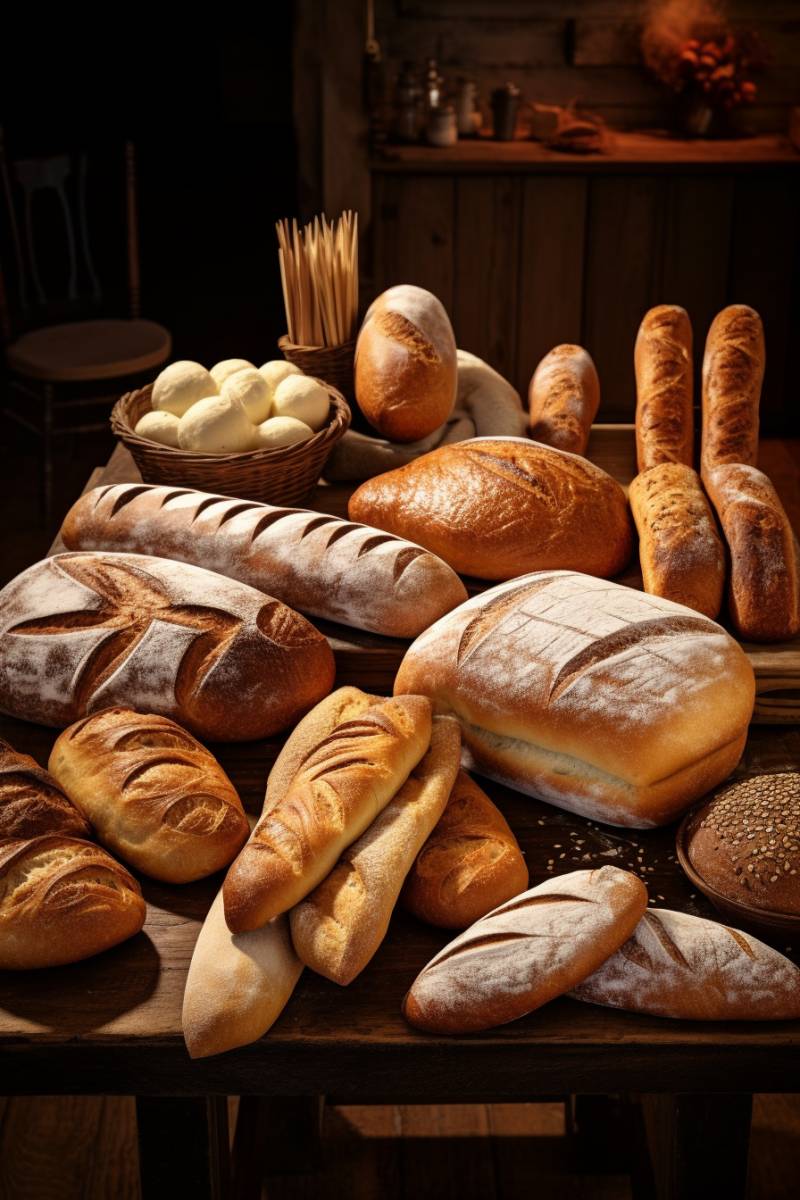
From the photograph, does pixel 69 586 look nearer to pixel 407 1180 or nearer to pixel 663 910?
pixel 663 910

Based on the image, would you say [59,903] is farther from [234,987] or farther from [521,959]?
[521,959]

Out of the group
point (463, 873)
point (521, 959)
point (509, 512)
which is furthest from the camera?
point (509, 512)

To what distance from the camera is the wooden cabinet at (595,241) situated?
13.7 feet

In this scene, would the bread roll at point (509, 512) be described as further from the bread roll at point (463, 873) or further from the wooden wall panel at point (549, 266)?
the wooden wall panel at point (549, 266)

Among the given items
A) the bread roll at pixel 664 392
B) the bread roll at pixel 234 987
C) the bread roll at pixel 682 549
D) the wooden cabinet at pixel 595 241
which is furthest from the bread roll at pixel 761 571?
the wooden cabinet at pixel 595 241

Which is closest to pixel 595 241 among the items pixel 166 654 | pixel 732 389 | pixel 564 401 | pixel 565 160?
pixel 565 160

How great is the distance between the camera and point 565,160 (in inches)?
163

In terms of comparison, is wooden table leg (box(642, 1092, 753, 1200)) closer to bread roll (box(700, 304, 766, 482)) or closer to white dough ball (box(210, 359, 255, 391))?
bread roll (box(700, 304, 766, 482))

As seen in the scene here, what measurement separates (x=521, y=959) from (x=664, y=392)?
1.14 metres

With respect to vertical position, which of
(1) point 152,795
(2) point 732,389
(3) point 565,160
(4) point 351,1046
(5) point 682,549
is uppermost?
(3) point 565,160

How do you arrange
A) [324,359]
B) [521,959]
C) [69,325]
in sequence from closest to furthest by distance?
1. [521,959]
2. [324,359]
3. [69,325]

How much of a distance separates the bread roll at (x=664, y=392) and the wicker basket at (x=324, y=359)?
0.47 meters

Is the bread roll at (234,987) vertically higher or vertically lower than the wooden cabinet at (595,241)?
lower

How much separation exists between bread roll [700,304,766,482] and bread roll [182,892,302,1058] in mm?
981
